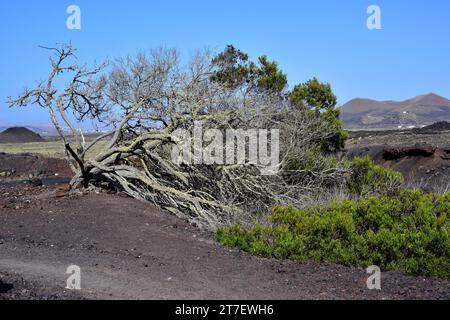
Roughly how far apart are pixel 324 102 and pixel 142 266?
14.4 meters

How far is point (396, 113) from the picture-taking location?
481 feet

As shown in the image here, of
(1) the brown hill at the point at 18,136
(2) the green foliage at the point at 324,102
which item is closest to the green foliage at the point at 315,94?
(2) the green foliage at the point at 324,102

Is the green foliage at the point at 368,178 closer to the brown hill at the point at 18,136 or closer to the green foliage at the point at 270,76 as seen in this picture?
the green foliage at the point at 270,76

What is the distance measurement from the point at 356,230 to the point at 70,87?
8.44 m

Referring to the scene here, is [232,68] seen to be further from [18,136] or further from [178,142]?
→ [18,136]

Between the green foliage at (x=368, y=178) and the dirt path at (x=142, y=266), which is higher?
the green foliage at (x=368, y=178)

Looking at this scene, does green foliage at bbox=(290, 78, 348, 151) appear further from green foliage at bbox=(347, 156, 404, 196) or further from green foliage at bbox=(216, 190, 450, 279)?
green foliage at bbox=(216, 190, 450, 279)

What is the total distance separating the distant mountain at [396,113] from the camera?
127 meters

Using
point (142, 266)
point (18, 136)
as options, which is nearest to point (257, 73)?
point (142, 266)

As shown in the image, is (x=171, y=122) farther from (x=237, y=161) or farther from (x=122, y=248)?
(x=122, y=248)

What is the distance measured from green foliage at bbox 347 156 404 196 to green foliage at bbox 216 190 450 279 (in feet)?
11.9

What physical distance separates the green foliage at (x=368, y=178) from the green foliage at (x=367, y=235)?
3614 millimetres

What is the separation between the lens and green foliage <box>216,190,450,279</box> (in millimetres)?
8570
